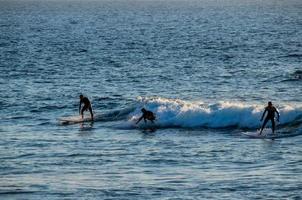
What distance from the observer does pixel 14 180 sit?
3250 centimetres

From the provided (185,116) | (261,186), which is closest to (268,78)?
(185,116)

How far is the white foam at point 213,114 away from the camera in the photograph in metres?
44.1

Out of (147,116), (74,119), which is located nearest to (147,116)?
(147,116)

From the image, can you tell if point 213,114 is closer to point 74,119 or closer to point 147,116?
point 147,116

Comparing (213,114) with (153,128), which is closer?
(153,128)

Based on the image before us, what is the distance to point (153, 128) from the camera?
44.5 m

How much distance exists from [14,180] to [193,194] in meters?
6.79

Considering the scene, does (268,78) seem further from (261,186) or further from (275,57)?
(261,186)

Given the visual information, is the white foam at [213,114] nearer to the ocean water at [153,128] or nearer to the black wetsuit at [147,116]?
the ocean water at [153,128]

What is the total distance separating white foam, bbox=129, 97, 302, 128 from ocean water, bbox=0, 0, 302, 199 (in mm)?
59

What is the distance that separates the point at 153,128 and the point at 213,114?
Answer: 3.24m

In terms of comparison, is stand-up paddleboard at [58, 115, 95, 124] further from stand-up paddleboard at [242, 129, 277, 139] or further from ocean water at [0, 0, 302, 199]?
stand-up paddleboard at [242, 129, 277, 139]

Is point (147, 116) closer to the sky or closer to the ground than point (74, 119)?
closer to the sky

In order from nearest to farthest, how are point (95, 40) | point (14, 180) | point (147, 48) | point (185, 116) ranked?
point (14, 180) < point (185, 116) < point (147, 48) < point (95, 40)
